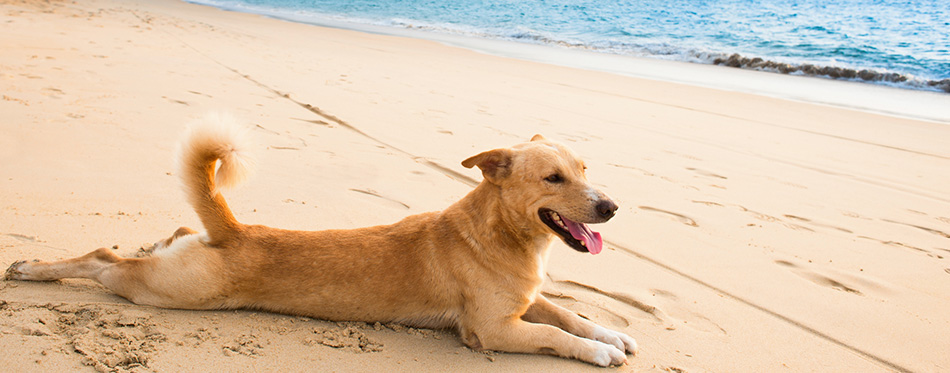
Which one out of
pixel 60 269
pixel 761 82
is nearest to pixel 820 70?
pixel 761 82

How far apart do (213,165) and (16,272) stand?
1234mm

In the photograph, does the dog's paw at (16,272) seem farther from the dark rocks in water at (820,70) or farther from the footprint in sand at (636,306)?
the dark rocks in water at (820,70)

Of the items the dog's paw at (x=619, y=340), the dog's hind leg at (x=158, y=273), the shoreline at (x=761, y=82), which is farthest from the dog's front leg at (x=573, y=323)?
the shoreline at (x=761, y=82)

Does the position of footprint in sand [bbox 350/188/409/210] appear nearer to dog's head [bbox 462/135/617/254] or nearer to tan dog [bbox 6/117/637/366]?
tan dog [bbox 6/117/637/366]

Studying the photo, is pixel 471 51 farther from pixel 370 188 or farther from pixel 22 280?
pixel 22 280

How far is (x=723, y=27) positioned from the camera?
95.5 ft

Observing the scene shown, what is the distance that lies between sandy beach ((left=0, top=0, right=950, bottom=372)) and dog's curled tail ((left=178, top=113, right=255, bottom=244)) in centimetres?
52

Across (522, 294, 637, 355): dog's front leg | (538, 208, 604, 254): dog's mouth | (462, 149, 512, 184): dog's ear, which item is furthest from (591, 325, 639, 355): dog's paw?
(462, 149, 512, 184): dog's ear

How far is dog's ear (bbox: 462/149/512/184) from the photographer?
3.53 metres

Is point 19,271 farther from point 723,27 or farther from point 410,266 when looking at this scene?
point 723,27

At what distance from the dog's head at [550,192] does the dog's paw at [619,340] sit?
1.59 feet

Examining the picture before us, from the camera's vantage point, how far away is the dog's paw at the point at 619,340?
348 cm

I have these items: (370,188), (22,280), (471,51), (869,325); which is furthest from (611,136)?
(471,51)

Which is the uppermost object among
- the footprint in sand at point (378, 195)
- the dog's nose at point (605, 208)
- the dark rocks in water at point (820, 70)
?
the dog's nose at point (605, 208)
